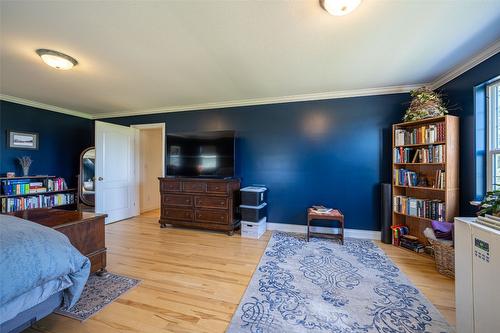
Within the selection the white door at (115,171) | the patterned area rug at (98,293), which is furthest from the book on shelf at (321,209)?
the white door at (115,171)

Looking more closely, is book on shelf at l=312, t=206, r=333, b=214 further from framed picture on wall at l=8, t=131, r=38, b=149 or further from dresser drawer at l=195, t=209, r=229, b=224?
framed picture on wall at l=8, t=131, r=38, b=149

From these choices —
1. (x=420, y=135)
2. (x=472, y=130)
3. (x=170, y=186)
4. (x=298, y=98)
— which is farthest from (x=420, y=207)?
(x=170, y=186)

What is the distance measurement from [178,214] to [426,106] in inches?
161

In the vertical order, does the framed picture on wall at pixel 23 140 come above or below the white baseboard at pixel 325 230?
above

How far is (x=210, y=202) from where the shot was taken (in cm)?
342

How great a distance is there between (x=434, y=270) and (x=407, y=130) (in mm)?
1883

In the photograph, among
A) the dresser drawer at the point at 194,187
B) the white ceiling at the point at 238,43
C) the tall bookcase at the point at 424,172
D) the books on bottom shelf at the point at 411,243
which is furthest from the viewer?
the dresser drawer at the point at 194,187

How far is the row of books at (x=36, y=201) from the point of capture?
3.28 metres

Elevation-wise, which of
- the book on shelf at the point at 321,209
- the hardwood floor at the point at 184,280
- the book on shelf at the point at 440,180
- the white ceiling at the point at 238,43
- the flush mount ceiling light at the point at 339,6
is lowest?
the hardwood floor at the point at 184,280

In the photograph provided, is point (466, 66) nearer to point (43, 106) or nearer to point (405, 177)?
point (405, 177)

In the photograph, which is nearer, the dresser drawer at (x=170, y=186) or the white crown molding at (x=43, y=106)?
the white crown molding at (x=43, y=106)

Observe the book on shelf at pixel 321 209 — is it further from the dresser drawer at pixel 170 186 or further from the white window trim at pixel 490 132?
the dresser drawer at pixel 170 186

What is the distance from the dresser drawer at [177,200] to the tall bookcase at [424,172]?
3.28m

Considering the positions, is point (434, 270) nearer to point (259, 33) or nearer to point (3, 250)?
point (259, 33)
